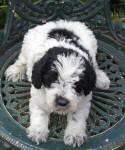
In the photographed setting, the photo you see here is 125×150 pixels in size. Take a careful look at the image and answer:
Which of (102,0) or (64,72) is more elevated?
(102,0)

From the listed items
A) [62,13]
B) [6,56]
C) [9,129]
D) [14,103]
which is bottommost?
[9,129]

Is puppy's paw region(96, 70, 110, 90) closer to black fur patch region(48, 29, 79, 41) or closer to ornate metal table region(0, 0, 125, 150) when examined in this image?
ornate metal table region(0, 0, 125, 150)

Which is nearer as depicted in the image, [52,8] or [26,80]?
[26,80]

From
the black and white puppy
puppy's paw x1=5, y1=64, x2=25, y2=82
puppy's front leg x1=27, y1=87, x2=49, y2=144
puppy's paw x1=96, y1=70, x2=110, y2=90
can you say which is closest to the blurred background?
puppy's paw x1=5, y1=64, x2=25, y2=82

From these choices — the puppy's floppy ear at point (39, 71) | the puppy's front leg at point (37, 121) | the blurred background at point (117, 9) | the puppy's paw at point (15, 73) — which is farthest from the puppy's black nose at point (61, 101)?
the blurred background at point (117, 9)

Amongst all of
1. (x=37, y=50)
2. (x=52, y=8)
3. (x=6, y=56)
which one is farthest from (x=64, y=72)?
(x=52, y=8)

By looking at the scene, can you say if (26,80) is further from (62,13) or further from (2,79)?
(62,13)

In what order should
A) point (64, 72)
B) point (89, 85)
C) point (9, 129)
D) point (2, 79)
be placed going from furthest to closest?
1. point (2, 79)
2. point (9, 129)
3. point (89, 85)
4. point (64, 72)

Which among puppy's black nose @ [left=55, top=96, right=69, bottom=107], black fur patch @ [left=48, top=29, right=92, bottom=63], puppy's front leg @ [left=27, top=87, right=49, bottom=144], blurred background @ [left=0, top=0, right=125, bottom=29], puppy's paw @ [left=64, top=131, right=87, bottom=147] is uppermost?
blurred background @ [left=0, top=0, right=125, bottom=29]
